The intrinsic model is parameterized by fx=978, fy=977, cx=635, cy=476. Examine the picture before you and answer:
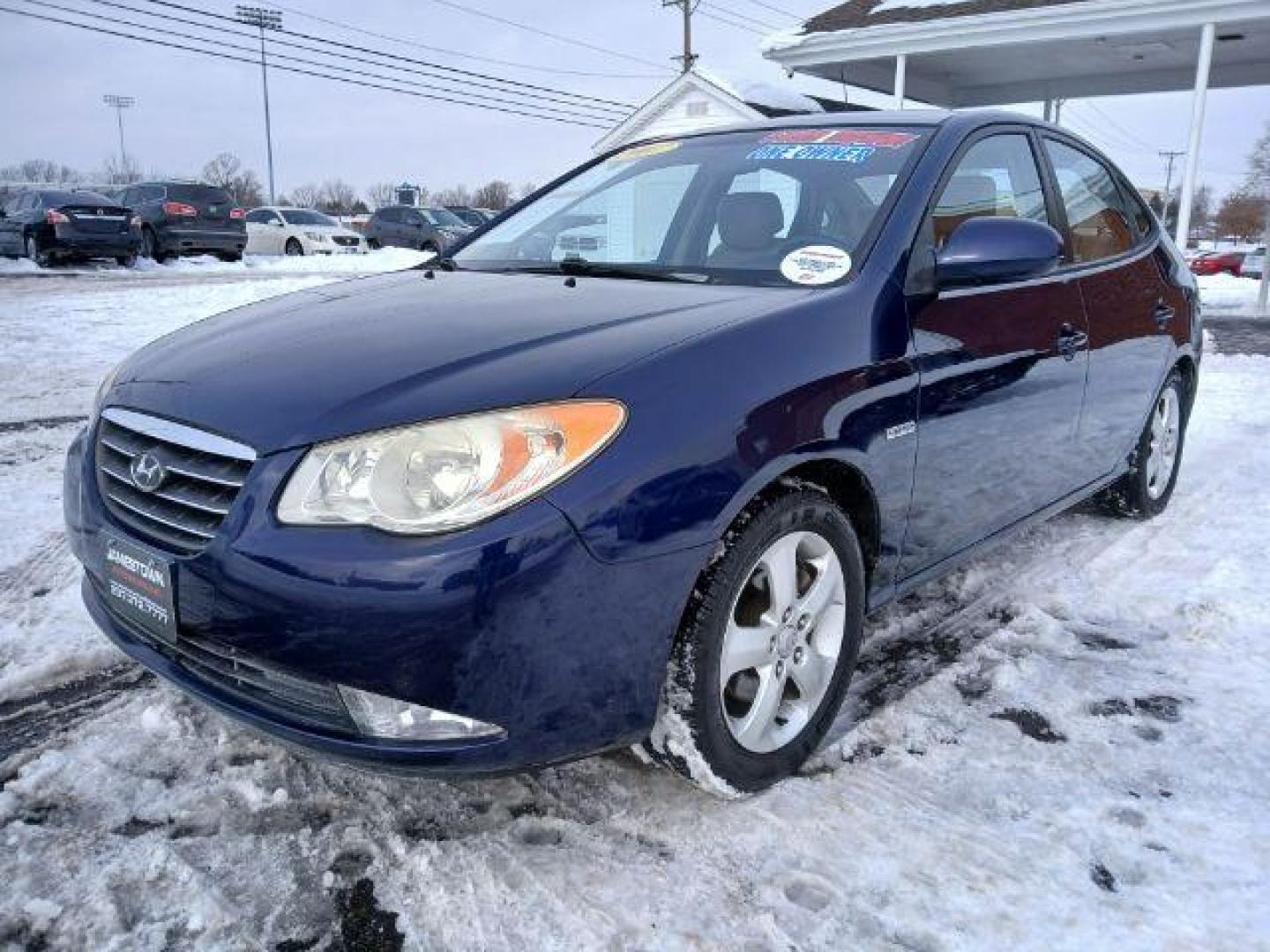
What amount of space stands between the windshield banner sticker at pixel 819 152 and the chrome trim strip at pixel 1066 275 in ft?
1.60

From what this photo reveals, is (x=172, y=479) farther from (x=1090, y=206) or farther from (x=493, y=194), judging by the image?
(x=493, y=194)

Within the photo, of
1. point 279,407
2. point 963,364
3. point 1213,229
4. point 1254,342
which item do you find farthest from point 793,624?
point 1213,229

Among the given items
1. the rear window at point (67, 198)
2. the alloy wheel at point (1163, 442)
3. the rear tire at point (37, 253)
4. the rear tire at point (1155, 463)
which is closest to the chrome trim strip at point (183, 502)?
the rear tire at point (1155, 463)

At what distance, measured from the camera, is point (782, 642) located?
2215 millimetres

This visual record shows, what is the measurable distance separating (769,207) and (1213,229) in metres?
95.0

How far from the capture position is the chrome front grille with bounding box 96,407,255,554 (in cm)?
184

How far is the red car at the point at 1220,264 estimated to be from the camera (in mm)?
33312

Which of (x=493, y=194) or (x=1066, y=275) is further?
(x=493, y=194)

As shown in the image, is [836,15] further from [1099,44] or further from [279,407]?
[279,407]

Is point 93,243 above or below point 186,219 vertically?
below

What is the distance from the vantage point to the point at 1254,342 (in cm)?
1090

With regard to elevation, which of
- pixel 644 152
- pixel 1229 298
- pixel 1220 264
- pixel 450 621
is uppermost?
pixel 644 152

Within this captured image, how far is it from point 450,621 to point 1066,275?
8.25ft

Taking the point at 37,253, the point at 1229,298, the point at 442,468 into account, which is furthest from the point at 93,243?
the point at 1229,298
